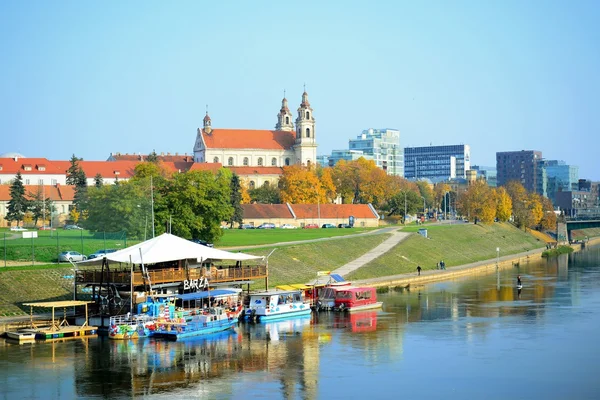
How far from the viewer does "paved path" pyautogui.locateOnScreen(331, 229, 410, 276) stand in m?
79.9

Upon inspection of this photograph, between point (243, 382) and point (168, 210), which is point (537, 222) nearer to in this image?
point (168, 210)

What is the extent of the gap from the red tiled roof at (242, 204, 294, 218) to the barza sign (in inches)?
3044

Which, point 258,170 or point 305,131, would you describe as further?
point 305,131

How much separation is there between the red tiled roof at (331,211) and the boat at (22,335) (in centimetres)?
9222

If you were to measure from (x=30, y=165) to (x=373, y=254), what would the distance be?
93488mm

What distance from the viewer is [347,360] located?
42344 mm

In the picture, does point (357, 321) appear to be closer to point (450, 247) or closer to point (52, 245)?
point (52, 245)

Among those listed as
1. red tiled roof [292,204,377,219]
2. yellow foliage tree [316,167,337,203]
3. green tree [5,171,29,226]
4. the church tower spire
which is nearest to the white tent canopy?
green tree [5,171,29,226]

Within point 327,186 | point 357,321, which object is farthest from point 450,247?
point 357,321

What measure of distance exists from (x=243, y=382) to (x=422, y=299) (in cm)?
3154

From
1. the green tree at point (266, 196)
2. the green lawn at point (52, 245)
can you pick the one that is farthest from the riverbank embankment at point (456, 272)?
the green tree at point (266, 196)

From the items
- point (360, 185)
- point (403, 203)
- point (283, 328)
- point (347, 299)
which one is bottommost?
point (283, 328)

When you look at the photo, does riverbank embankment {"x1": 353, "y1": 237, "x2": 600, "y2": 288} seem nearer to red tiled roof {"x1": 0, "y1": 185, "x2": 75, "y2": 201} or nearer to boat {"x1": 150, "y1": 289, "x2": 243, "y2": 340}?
boat {"x1": 150, "y1": 289, "x2": 243, "y2": 340}

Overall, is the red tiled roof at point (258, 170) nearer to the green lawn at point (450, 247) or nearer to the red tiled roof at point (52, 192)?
the red tiled roof at point (52, 192)
